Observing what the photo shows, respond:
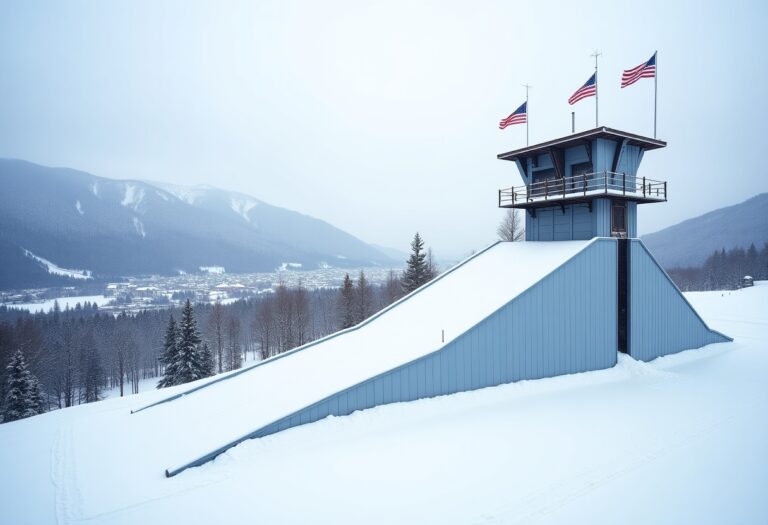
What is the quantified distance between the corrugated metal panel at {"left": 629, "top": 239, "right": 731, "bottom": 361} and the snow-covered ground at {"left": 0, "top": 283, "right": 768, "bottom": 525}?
4.69 m

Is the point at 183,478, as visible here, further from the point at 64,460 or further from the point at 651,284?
the point at 651,284

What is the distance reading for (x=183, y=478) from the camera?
9.13m

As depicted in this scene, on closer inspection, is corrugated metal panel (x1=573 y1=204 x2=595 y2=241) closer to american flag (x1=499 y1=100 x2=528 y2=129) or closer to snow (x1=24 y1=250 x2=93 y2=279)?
american flag (x1=499 y1=100 x2=528 y2=129)

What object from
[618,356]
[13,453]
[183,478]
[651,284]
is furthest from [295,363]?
[651,284]

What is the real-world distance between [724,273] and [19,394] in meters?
144

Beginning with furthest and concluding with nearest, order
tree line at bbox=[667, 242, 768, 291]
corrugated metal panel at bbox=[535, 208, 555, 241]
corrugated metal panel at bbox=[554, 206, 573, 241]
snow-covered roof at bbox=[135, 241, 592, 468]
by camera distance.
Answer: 1. tree line at bbox=[667, 242, 768, 291]
2. corrugated metal panel at bbox=[535, 208, 555, 241]
3. corrugated metal panel at bbox=[554, 206, 573, 241]
4. snow-covered roof at bbox=[135, 241, 592, 468]

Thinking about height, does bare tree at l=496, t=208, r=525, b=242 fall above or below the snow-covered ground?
above

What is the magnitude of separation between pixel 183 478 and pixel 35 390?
32954mm

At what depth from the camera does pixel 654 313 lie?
20.1 m

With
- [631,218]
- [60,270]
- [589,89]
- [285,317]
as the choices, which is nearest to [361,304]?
[285,317]

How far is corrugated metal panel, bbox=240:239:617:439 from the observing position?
41.7 ft

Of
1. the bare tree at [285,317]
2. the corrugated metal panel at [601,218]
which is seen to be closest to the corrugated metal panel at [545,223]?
the corrugated metal panel at [601,218]

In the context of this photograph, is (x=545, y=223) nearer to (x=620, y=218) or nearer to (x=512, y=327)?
(x=620, y=218)

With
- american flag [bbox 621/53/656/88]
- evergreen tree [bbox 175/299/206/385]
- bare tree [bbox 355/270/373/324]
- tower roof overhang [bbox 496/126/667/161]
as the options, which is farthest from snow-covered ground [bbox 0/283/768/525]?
bare tree [bbox 355/270/373/324]
